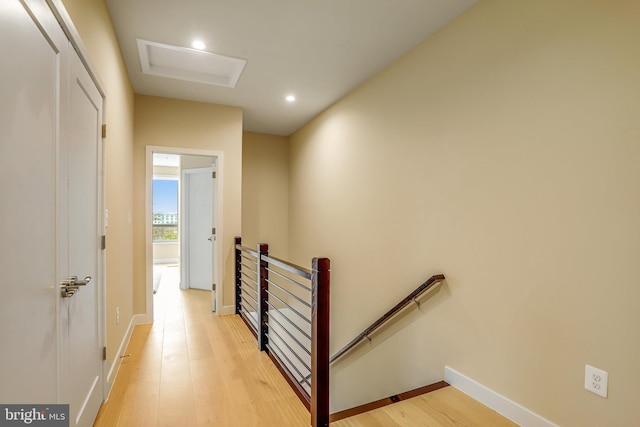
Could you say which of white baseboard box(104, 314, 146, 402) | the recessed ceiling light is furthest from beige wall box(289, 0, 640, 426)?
white baseboard box(104, 314, 146, 402)

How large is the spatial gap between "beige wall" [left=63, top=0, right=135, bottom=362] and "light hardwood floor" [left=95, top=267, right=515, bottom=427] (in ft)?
1.13

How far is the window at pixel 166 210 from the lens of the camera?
29.6 ft

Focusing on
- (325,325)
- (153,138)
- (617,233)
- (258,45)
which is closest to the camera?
(617,233)

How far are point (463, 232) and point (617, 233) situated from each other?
0.89m

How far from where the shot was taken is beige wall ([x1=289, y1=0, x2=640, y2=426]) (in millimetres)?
1549

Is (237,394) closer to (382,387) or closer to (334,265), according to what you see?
(382,387)

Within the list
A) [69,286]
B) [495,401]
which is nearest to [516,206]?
[495,401]

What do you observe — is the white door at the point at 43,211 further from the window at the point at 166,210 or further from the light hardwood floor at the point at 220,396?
the window at the point at 166,210

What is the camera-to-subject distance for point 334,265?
4133 millimetres

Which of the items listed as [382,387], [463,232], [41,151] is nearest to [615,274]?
[463,232]

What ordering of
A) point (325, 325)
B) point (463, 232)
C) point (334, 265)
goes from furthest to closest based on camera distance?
point (334, 265) < point (463, 232) < point (325, 325)

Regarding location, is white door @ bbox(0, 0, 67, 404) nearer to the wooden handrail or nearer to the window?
the wooden handrail

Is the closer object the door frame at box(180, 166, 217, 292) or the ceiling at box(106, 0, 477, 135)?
the ceiling at box(106, 0, 477, 135)

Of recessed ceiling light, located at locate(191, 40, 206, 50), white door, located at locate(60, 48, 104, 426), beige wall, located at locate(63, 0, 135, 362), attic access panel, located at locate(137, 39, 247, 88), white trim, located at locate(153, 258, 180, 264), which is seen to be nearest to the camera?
white door, located at locate(60, 48, 104, 426)
